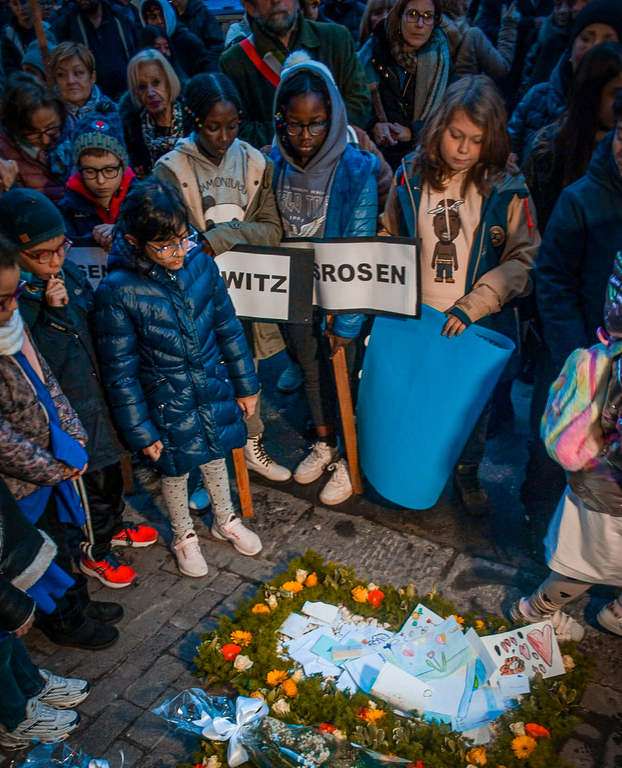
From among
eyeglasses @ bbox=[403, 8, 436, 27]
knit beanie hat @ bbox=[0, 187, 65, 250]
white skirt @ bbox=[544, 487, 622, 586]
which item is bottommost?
white skirt @ bbox=[544, 487, 622, 586]

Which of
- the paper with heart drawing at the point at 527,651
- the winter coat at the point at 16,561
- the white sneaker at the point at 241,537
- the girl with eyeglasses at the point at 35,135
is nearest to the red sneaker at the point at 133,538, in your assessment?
the white sneaker at the point at 241,537

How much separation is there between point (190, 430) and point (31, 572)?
0.96m

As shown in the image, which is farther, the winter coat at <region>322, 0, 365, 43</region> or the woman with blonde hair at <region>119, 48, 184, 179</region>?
the winter coat at <region>322, 0, 365, 43</region>

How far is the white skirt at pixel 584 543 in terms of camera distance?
7.70 ft

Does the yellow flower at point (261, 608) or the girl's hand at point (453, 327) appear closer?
the yellow flower at point (261, 608)

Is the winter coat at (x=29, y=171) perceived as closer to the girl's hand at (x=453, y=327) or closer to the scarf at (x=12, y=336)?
the scarf at (x=12, y=336)

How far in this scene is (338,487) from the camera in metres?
3.74

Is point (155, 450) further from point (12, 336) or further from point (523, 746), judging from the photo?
point (523, 746)

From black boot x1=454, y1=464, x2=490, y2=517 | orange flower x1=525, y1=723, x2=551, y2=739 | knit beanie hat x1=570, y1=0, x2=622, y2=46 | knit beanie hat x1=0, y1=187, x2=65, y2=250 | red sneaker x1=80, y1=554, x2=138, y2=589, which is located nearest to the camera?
orange flower x1=525, y1=723, x2=551, y2=739

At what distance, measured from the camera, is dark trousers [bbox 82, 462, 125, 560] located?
Answer: 3.08 meters

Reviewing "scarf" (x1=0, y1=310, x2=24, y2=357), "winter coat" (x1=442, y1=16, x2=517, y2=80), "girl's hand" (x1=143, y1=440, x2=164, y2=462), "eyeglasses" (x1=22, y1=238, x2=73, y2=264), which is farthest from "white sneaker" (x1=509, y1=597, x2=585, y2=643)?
"winter coat" (x1=442, y1=16, x2=517, y2=80)

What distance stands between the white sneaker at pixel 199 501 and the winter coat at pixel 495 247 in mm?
1771

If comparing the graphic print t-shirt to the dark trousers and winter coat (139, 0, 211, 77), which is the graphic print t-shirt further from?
winter coat (139, 0, 211, 77)

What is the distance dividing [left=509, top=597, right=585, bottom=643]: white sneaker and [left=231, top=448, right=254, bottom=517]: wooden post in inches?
57.9
